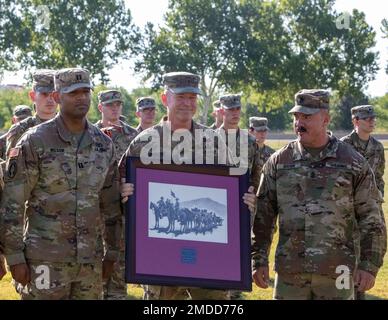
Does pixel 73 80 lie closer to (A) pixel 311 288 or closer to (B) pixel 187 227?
(B) pixel 187 227

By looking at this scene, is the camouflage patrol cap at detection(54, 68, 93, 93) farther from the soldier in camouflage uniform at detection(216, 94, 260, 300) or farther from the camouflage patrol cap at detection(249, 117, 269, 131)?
the camouflage patrol cap at detection(249, 117, 269, 131)

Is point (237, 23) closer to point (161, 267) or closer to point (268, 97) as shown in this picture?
point (268, 97)

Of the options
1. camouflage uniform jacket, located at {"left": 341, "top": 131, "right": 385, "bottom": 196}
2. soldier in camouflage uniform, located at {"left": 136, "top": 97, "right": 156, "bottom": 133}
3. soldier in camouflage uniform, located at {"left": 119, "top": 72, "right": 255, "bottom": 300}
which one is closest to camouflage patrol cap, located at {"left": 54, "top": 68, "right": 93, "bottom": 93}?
soldier in camouflage uniform, located at {"left": 119, "top": 72, "right": 255, "bottom": 300}

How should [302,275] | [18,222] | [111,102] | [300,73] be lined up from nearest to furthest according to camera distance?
[18,222] < [302,275] < [111,102] < [300,73]

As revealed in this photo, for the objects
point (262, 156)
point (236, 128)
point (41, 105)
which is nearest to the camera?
point (41, 105)

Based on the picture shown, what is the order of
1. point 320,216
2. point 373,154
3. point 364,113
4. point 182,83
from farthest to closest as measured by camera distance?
point 364,113
point 373,154
point 182,83
point 320,216

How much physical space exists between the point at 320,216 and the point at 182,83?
1.36 metres

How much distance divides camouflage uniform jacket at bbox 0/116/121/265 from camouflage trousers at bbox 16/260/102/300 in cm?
6

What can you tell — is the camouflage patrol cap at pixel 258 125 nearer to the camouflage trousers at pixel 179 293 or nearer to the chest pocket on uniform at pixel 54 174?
the camouflage trousers at pixel 179 293

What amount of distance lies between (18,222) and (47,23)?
48172mm

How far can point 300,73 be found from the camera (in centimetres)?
6125

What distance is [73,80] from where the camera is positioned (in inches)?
226

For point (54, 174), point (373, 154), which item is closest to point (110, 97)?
point (373, 154)
